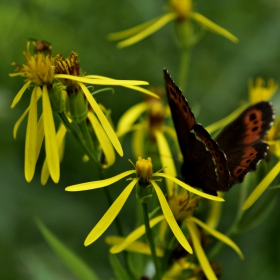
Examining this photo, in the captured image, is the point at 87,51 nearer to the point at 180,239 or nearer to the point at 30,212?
the point at 30,212

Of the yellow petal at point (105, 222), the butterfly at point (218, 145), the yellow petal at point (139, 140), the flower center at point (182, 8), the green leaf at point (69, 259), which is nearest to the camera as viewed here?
the yellow petal at point (105, 222)

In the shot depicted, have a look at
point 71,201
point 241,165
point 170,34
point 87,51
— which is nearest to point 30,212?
point 71,201

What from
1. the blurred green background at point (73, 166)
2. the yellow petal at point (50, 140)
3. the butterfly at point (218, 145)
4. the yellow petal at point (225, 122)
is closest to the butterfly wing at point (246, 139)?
the butterfly at point (218, 145)

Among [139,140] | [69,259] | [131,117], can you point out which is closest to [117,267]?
[69,259]

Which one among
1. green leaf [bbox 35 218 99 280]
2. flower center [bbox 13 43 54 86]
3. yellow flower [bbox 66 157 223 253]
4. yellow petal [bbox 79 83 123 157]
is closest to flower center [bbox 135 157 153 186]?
yellow flower [bbox 66 157 223 253]

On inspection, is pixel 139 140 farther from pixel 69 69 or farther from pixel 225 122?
pixel 69 69

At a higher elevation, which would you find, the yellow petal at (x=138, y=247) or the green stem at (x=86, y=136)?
the green stem at (x=86, y=136)

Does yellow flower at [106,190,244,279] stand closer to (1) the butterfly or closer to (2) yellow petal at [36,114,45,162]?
(1) the butterfly

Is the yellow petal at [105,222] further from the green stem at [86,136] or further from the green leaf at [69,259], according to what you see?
the green leaf at [69,259]
